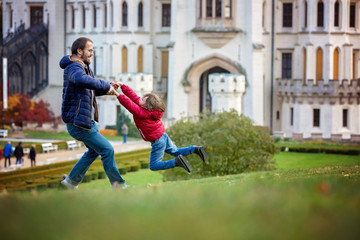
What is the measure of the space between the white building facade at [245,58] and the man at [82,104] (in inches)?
1300

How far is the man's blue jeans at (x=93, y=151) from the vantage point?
1121cm

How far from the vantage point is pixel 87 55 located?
11398 millimetres

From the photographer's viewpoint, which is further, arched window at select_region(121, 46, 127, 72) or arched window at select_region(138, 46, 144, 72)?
arched window at select_region(138, 46, 144, 72)

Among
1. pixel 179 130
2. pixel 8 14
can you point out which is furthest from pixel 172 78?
pixel 179 130

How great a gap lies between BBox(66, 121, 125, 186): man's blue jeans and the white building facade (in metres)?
33.0

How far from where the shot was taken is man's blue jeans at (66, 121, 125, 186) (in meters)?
11.2

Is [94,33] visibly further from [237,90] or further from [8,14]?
[237,90]

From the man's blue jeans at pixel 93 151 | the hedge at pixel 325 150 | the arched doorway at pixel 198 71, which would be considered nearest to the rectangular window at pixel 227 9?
the arched doorway at pixel 198 71

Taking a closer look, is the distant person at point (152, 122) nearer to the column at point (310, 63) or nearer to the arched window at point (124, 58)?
the column at point (310, 63)

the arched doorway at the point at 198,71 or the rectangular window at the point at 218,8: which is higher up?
the rectangular window at the point at 218,8

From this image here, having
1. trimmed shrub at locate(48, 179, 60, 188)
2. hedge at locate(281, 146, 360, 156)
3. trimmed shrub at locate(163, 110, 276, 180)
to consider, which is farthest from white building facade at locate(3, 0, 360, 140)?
trimmed shrub at locate(48, 179, 60, 188)

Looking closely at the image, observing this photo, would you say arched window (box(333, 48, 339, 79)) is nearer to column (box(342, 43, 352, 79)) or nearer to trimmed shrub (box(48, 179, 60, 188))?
column (box(342, 43, 352, 79))

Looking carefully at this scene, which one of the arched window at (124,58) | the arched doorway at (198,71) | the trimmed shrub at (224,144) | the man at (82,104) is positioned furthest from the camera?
the arched window at (124,58)

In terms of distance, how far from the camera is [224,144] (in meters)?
27.2
